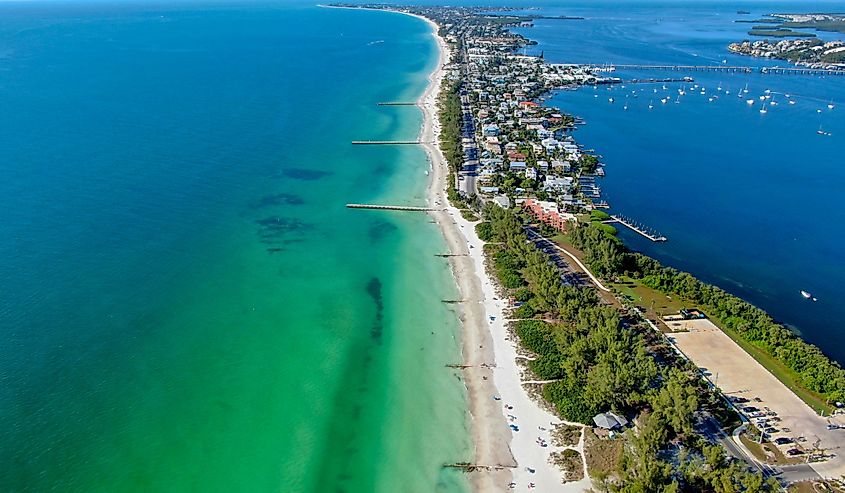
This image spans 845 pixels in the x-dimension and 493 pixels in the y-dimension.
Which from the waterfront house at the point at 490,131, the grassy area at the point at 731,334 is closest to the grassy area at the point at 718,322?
the grassy area at the point at 731,334

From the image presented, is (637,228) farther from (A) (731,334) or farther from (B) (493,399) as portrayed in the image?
(B) (493,399)

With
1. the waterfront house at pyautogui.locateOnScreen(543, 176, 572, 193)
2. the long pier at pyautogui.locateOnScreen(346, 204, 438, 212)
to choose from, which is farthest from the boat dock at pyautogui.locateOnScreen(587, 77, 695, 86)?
the long pier at pyautogui.locateOnScreen(346, 204, 438, 212)

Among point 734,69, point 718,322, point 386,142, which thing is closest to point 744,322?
point 718,322

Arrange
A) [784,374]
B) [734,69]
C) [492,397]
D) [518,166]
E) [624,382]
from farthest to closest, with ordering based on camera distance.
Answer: [734,69] < [518,166] < [784,374] < [492,397] < [624,382]

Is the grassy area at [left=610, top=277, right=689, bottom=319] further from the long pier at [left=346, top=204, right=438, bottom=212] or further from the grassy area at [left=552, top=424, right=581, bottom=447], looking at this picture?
the long pier at [left=346, top=204, right=438, bottom=212]

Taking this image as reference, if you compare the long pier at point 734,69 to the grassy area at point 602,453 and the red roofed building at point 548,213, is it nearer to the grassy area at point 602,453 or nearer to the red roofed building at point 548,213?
the red roofed building at point 548,213

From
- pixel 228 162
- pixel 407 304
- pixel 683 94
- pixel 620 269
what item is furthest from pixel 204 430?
pixel 683 94

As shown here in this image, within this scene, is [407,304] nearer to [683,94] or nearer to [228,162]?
[228,162]
